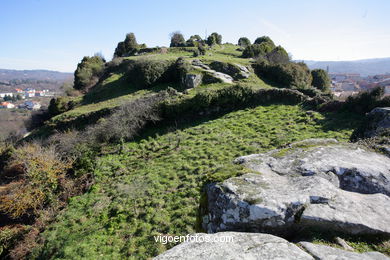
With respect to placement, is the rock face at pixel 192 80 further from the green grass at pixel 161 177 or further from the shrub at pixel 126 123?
the green grass at pixel 161 177

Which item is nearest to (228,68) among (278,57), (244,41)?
(278,57)

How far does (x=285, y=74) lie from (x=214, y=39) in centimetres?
3160

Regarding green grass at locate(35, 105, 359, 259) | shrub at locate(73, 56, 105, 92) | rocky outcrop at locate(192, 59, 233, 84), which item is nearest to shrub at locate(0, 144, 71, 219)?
green grass at locate(35, 105, 359, 259)

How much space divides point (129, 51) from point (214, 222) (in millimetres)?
55206

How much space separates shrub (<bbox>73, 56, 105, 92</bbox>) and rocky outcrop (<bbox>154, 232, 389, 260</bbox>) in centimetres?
4141

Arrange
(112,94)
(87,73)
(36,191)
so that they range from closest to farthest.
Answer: (36,191) → (112,94) → (87,73)

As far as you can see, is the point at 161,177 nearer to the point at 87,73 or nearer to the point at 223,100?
the point at 223,100

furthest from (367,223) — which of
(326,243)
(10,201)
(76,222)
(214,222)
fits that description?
(10,201)

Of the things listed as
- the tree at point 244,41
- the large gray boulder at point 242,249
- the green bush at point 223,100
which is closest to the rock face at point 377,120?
the large gray boulder at point 242,249

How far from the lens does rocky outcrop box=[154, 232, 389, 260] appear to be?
2787 millimetres

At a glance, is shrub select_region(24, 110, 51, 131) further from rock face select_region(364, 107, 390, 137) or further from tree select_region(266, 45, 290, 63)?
rock face select_region(364, 107, 390, 137)

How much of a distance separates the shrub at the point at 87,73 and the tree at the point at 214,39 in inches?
1026

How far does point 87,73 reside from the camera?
39906 millimetres

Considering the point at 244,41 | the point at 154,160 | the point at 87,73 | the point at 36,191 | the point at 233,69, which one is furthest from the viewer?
the point at 244,41
